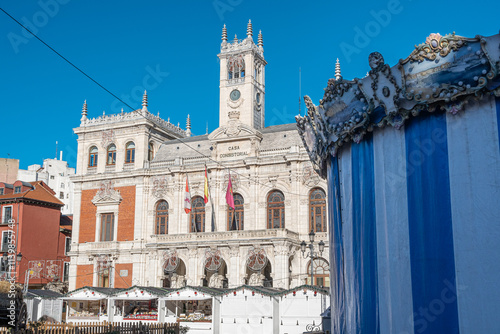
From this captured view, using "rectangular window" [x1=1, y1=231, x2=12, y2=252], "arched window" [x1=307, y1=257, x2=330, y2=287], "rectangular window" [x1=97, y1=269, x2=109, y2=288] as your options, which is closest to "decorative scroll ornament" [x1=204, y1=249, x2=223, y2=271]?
"arched window" [x1=307, y1=257, x2=330, y2=287]

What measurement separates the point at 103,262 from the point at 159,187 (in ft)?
22.8

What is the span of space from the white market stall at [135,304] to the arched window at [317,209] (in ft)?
36.4

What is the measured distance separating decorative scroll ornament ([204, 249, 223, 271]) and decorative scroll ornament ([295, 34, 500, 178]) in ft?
79.0

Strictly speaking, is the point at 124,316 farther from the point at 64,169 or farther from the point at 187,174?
the point at 64,169

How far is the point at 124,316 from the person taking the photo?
33.0 metres

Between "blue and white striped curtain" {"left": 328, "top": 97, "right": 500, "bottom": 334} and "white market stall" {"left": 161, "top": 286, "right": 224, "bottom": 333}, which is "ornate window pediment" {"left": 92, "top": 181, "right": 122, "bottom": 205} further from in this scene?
"blue and white striped curtain" {"left": 328, "top": 97, "right": 500, "bottom": 334}

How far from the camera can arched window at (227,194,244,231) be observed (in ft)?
130

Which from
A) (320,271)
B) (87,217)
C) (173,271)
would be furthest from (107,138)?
(320,271)

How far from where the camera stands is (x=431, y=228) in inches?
448

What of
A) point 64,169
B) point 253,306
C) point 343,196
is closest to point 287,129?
point 253,306

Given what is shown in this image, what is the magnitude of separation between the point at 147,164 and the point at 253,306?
18.2m

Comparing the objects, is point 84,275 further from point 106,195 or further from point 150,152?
point 150,152

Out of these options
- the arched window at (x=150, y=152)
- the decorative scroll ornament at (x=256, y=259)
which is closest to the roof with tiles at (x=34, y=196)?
Answer: the arched window at (x=150, y=152)

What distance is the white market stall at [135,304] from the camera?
3159cm
